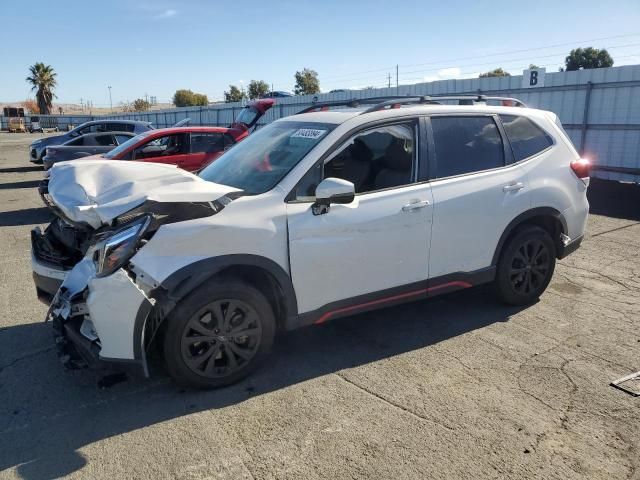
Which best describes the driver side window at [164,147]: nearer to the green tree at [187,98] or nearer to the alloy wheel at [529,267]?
the alloy wheel at [529,267]

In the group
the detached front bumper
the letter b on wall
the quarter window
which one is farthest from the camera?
the letter b on wall

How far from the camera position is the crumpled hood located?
3.37 meters

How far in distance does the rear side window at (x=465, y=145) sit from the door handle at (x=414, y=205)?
321mm

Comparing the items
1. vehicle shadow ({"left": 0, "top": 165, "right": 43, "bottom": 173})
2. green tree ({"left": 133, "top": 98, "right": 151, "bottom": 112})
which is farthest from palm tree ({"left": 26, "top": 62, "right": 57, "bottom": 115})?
vehicle shadow ({"left": 0, "top": 165, "right": 43, "bottom": 173})

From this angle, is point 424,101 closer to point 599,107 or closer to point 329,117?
point 329,117

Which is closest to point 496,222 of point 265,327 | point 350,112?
point 350,112

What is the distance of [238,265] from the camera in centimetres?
342

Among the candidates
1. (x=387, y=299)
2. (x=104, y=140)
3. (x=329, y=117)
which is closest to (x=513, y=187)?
(x=387, y=299)

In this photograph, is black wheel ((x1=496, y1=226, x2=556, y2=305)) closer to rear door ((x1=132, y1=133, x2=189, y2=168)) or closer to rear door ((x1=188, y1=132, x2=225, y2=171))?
rear door ((x1=188, y1=132, x2=225, y2=171))

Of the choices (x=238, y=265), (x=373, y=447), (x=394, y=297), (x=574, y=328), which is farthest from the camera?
(x=574, y=328)

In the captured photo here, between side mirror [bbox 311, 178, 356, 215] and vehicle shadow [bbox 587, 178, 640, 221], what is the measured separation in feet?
24.0

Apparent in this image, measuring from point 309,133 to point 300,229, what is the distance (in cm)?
89

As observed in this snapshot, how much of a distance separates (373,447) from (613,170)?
36.5 feet

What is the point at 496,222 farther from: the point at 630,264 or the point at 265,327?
the point at 630,264
